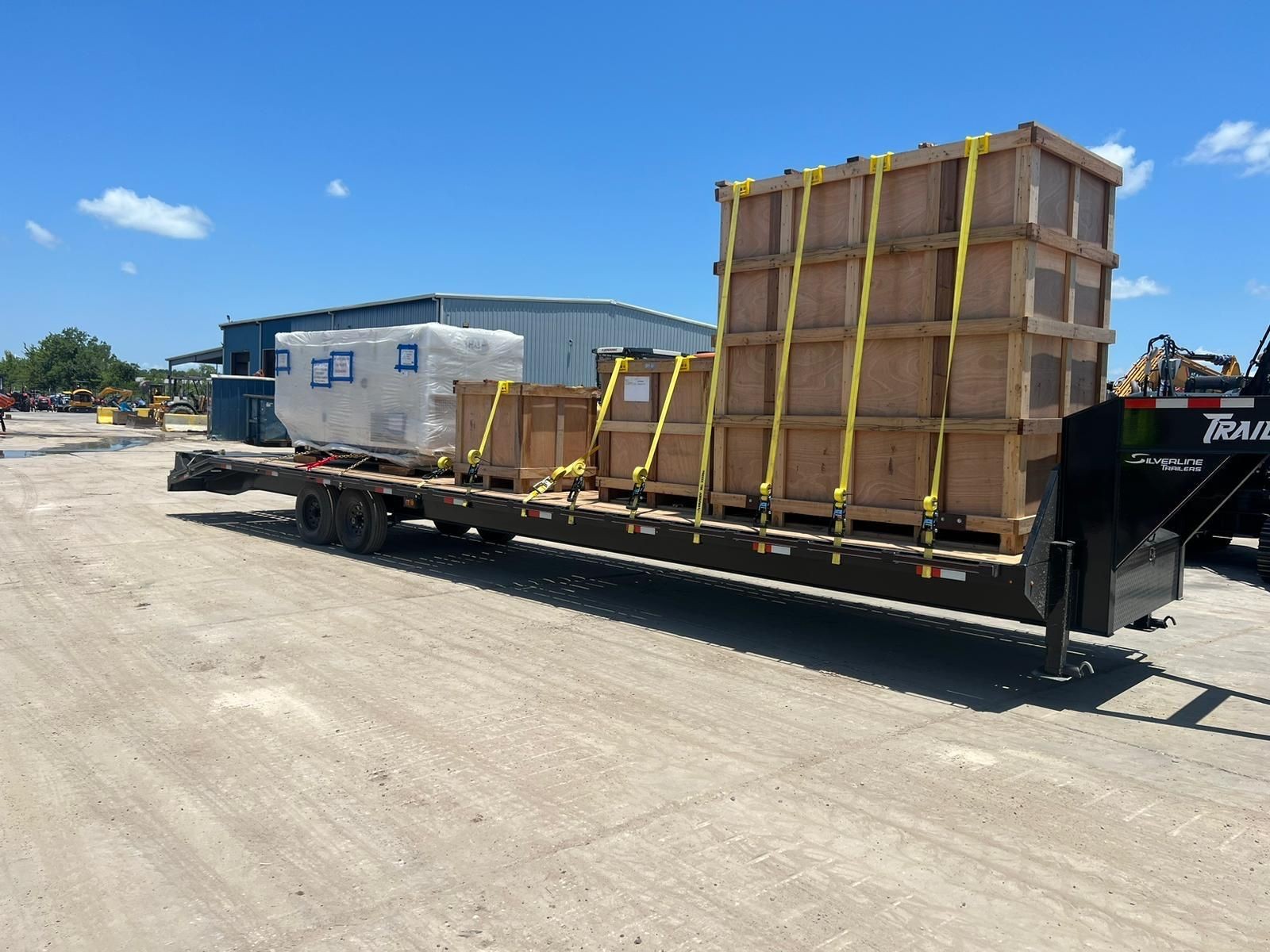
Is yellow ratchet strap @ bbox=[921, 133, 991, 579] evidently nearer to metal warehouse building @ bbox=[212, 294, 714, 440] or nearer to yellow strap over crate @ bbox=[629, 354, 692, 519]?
yellow strap over crate @ bbox=[629, 354, 692, 519]

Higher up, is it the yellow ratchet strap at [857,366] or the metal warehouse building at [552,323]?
the metal warehouse building at [552,323]

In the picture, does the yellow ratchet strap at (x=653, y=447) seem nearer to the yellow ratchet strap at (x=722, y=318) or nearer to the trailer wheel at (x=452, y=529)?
the yellow ratchet strap at (x=722, y=318)

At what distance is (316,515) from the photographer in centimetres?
1229

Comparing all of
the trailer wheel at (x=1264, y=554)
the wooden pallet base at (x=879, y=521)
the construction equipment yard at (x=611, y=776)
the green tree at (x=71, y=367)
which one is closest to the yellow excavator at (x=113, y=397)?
the green tree at (x=71, y=367)

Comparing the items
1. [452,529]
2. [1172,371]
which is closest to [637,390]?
[452,529]

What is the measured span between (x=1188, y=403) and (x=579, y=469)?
16.9 feet

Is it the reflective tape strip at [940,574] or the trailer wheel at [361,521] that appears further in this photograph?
the trailer wheel at [361,521]

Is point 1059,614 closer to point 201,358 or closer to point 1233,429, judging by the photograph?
point 1233,429

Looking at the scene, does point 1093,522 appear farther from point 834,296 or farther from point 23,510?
point 23,510

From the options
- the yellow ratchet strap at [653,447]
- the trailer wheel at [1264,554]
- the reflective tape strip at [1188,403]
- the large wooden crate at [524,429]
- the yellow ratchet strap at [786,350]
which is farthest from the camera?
the trailer wheel at [1264,554]

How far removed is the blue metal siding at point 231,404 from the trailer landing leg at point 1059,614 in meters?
18.5

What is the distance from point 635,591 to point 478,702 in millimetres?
3849

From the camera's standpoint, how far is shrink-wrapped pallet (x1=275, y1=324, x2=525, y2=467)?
1079 cm

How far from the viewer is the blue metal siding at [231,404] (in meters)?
21.5
